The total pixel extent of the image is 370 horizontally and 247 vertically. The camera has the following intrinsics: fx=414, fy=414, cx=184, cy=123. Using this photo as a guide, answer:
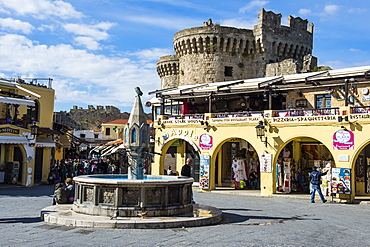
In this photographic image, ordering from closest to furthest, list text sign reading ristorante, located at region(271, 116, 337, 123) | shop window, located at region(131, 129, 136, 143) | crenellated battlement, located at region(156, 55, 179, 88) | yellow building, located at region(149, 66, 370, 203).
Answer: shop window, located at region(131, 129, 136, 143)
yellow building, located at region(149, 66, 370, 203)
text sign reading ristorante, located at region(271, 116, 337, 123)
crenellated battlement, located at region(156, 55, 179, 88)

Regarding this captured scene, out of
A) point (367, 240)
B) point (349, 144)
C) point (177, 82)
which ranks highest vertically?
point (177, 82)

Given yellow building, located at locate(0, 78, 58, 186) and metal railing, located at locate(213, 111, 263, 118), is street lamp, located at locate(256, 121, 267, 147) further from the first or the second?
yellow building, located at locate(0, 78, 58, 186)

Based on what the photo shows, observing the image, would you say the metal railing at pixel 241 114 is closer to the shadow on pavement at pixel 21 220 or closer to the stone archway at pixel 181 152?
the stone archway at pixel 181 152

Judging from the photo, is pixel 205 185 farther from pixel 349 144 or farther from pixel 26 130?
pixel 26 130

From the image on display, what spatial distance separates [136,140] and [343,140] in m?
11.3

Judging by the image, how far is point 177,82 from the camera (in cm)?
4731

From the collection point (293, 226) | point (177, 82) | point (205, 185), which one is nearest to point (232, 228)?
point (293, 226)

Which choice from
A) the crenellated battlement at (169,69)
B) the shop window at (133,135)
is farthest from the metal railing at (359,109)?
the crenellated battlement at (169,69)

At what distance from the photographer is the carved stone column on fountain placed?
14219mm

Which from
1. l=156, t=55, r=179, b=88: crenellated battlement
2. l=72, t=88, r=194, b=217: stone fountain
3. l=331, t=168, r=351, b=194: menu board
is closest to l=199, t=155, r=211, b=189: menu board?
l=331, t=168, r=351, b=194: menu board

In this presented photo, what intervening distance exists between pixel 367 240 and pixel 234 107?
1966cm

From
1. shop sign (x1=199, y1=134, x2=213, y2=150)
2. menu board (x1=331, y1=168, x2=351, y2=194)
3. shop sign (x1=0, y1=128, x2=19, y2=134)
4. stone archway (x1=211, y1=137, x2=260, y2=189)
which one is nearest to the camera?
menu board (x1=331, y1=168, x2=351, y2=194)

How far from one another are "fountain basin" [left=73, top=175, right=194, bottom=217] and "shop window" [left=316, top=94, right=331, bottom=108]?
1447cm

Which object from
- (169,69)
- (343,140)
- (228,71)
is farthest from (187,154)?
(169,69)
